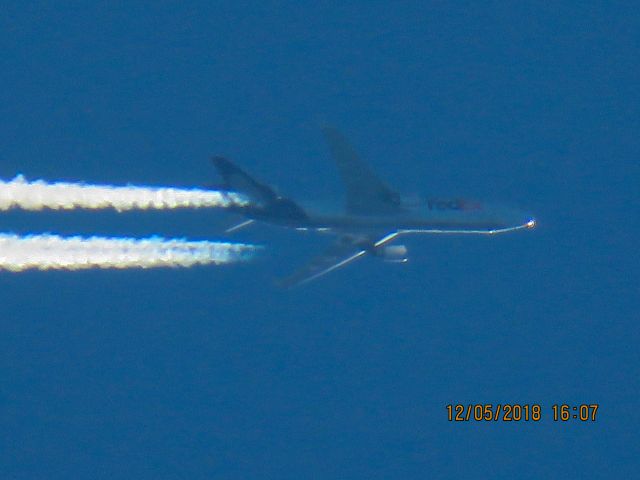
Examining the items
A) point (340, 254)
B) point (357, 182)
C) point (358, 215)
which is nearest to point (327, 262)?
point (340, 254)

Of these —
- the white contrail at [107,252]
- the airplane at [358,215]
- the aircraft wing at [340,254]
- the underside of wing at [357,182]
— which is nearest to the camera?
the white contrail at [107,252]

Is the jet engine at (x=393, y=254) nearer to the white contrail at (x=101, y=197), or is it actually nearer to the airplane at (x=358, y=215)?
the airplane at (x=358, y=215)

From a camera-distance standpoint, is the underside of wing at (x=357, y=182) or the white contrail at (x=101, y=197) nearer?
the white contrail at (x=101, y=197)

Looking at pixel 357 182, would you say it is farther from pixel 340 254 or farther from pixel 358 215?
pixel 340 254

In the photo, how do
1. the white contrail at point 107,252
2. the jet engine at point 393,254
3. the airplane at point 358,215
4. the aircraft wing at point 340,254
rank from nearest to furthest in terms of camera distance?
the white contrail at point 107,252, the airplane at point 358,215, the aircraft wing at point 340,254, the jet engine at point 393,254

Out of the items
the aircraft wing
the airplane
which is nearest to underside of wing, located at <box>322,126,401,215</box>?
the airplane

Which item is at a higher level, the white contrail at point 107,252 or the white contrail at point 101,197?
the white contrail at point 101,197

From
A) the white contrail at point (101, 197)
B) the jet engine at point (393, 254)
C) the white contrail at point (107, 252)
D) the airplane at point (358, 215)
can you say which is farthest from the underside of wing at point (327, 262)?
the white contrail at point (101, 197)

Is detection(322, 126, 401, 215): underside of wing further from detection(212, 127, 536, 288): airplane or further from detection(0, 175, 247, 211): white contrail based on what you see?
detection(0, 175, 247, 211): white contrail
